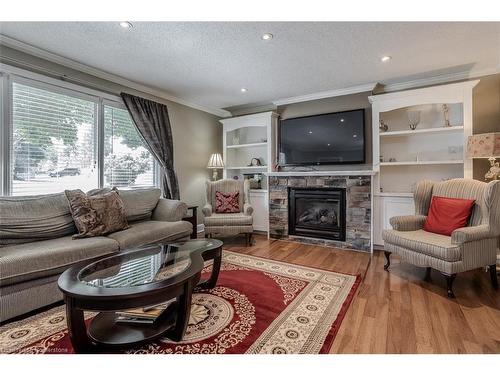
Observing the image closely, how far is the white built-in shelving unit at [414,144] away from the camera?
10.4ft

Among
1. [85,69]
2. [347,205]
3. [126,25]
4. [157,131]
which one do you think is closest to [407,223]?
[347,205]

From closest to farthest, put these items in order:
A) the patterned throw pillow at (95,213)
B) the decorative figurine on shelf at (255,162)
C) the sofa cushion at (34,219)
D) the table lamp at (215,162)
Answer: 1. the sofa cushion at (34,219)
2. the patterned throw pillow at (95,213)
3. the table lamp at (215,162)
4. the decorative figurine on shelf at (255,162)

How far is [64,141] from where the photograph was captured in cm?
284

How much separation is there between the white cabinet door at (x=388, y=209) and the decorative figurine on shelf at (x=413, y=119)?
3.34 feet

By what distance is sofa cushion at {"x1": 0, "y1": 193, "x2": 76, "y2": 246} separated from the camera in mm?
2078

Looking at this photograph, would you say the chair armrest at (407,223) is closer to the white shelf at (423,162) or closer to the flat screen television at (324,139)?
the white shelf at (423,162)

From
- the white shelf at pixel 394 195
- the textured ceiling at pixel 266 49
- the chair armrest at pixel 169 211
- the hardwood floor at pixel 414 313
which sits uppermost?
the textured ceiling at pixel 266 49

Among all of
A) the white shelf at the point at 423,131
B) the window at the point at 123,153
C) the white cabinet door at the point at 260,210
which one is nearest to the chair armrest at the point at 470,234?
the white shelf at the point at 423,131

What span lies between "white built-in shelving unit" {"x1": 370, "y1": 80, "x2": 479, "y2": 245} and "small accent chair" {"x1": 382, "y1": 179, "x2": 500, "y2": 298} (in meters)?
0.68

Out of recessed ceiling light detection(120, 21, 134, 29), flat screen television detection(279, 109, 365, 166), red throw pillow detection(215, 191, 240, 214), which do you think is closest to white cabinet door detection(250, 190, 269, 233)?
red throw pillow detection(215, 191, 240, 214)

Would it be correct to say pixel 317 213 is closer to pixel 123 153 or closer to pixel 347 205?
pixel 347 205

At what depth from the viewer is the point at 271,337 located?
154 centimetres

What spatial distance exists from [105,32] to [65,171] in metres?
1.59
